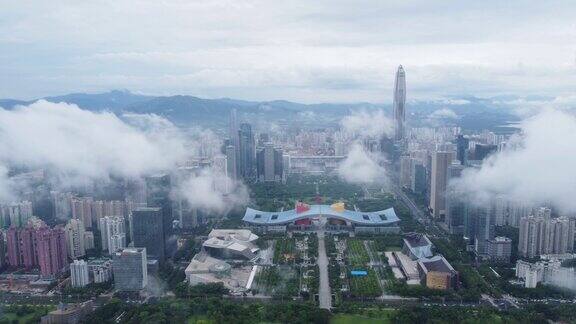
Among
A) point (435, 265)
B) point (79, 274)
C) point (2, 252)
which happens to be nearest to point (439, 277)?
point (435, 265)

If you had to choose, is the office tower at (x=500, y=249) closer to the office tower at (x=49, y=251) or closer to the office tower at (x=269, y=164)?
the office tower at (x=49, y=251)

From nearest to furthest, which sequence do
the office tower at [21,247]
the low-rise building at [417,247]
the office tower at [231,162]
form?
the office tower at [21,247] < the low-rise building at [417,247] < the office tower at [231,162]

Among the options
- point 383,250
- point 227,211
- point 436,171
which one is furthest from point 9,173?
point 436,171

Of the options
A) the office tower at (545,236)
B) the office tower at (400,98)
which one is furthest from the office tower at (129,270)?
the office tower at (400,98)

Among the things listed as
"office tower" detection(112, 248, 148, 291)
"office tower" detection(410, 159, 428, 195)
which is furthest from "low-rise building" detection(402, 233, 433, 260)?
"office tower" detection(410, 159, 428, 195)

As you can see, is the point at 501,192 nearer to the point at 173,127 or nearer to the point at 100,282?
→ the point at 100,282

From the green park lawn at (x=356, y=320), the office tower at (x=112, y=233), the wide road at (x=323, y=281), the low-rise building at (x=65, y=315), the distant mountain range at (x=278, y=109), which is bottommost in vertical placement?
the green park lawn at (x=356, y=320)

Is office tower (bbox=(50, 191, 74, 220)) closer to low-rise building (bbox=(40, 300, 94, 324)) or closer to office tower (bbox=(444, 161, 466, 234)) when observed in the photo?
low-rise building (bbox=(40, 300, 94, 324))
